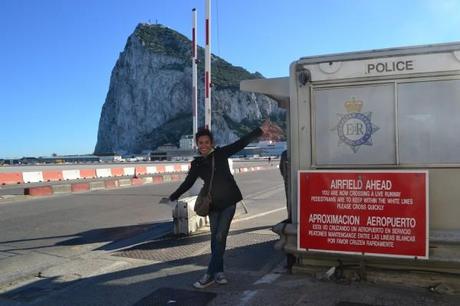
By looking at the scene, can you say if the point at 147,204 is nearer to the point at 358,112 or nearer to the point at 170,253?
the point at 170,253

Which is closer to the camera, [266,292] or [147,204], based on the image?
[266,292]

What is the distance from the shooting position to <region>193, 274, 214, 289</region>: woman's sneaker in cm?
587

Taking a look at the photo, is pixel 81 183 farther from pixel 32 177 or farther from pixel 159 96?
pixel 159 96

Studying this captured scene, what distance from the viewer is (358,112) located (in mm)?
5590

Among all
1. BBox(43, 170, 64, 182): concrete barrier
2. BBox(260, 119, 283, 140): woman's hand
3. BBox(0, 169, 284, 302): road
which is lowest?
BBox(0, 169, 284, 302): road

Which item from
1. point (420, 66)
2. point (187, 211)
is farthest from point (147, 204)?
point (420, 66)

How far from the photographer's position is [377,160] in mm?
5531

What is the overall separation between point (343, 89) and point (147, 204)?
11.1 meters

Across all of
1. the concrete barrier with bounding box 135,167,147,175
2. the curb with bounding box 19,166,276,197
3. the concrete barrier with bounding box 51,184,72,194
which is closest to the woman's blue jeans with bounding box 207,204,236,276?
the curb with bounding box 19,166,276,197

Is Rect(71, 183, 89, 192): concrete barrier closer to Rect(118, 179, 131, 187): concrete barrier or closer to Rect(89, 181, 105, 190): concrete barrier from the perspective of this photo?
Rect(89, 181, 105, 190): concrete barrier

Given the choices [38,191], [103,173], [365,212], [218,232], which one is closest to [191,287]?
[218,232]

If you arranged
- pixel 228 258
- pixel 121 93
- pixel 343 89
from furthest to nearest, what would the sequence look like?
pixel 121 93, pixel 228 258, pixel 343 89

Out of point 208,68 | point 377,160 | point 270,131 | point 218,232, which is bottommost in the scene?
point 218,232

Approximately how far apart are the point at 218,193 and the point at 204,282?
98 centimetres
